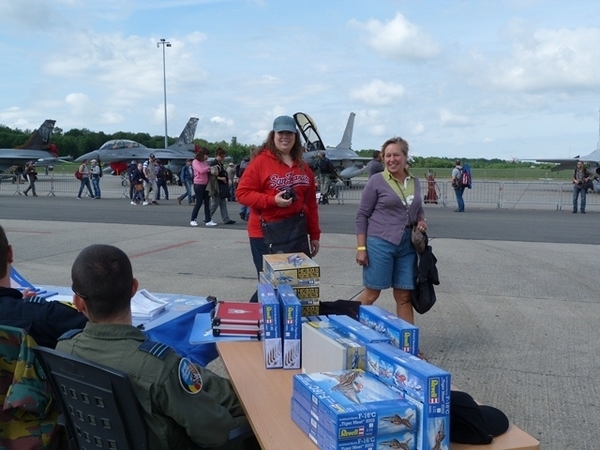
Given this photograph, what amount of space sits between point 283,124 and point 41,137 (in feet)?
156

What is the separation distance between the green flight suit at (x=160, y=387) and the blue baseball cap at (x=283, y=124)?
251 cm

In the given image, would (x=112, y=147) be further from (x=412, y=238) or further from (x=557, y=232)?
(x=412, y=238)

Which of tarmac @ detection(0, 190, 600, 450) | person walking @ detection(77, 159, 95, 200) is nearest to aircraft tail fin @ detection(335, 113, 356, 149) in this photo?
person walking @ detection(77, 159, 95, 200)

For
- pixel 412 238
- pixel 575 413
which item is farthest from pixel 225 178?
pixel 575 413

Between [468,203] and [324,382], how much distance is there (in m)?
22.0

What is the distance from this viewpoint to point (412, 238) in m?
4.94

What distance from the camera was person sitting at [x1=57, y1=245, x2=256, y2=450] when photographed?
2164 millimetres

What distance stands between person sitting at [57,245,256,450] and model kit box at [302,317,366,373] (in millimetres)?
460

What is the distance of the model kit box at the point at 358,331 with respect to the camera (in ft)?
8.13

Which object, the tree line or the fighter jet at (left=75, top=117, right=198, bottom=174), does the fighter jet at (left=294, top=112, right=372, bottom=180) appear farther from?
the tree line

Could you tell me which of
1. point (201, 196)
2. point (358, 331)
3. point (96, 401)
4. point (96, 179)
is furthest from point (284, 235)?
point (96, 179)

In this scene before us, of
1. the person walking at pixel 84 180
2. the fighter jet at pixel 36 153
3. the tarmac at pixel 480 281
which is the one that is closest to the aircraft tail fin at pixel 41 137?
the fighter jet at pixel 36 153

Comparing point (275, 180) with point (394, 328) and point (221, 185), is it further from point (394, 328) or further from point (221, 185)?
point (221, 185)

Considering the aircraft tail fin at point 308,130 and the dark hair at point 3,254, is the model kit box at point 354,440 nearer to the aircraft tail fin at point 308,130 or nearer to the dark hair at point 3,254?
the dark hair at point 3,254
